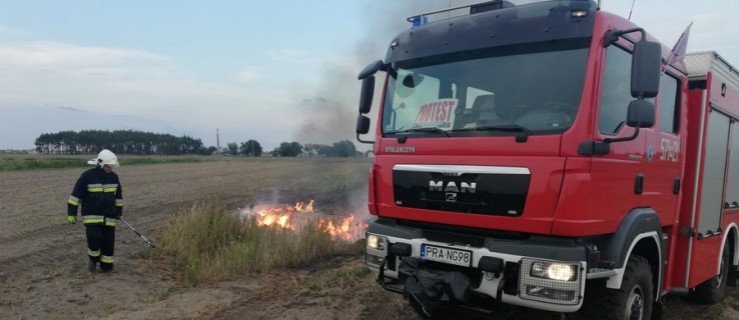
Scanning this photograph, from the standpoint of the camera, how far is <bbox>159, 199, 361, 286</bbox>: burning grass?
6977 millimetres

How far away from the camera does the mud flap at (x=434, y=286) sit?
3.72 meters

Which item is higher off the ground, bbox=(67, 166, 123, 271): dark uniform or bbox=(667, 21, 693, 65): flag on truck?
bbox=(667, 21, 693, 65): flag on truck

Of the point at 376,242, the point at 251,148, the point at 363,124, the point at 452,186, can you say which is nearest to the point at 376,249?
the point at 376,242

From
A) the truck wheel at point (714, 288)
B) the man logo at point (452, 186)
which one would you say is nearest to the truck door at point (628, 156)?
the man logo at point (452, 186)

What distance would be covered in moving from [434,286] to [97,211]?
5359 millimetres

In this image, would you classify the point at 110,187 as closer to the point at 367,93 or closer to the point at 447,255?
the point at 367,93

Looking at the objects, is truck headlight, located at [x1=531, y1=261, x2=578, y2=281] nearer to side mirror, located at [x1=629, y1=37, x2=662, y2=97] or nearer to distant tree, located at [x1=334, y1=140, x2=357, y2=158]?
side mirror, located at [x1=629, y1=37, x2=662, y2=97]

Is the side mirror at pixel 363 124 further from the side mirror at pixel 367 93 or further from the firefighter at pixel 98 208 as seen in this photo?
the firefighter at pixel 98 208

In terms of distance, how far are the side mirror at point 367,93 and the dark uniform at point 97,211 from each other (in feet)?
14.1

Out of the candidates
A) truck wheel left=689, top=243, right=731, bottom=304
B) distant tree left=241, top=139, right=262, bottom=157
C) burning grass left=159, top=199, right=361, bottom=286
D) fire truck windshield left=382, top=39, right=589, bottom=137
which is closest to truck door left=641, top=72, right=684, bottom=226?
fire truck windshield left=382, top=39, right=589, bottom=137

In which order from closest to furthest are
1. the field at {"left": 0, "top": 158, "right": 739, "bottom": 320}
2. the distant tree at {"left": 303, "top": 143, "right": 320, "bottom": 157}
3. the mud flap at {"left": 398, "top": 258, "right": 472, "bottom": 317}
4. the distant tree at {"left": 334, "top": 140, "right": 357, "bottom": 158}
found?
the mud flap at {"left": 398, "top": 258, "right": 472, "bottom": 317}
the field at {"left": 0, "top": 158, "right": 739, "bottom": 320}
the distant tree at {"left": 334, "top": 140, "right": 357, "bottom": 158}
the distant tree at {"left": 303, "top": 143, "right": 320, "bottom": 157}

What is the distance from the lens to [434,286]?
3.82 metres

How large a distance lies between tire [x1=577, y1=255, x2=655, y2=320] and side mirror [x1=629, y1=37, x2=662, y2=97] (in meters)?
1.42

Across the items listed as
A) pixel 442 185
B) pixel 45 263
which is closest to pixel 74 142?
pixel 45 263
